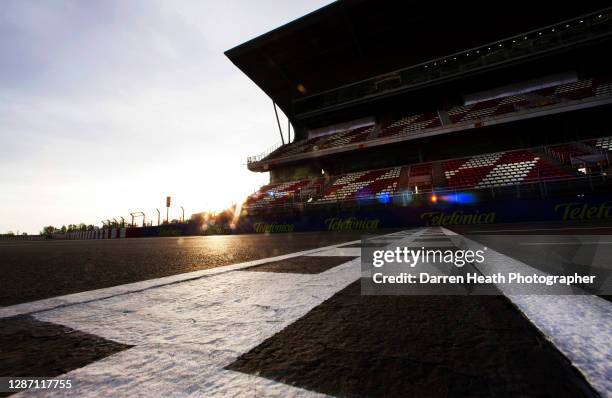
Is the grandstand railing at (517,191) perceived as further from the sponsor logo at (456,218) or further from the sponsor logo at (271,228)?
the sponsor logo at (271,228)

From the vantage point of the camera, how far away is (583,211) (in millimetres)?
10875

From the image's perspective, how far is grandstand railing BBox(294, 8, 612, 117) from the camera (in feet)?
57.7

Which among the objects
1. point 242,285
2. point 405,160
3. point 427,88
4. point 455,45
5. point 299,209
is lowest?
point 242,285

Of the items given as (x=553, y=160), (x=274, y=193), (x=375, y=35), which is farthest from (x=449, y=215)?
(x=375, y=35)

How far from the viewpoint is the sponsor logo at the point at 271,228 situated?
16.1 m

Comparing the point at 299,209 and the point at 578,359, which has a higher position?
the point at 299,209

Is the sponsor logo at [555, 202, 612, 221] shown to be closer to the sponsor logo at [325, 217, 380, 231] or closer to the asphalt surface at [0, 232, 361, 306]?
the sponsor logo at [325, 217, 380, 231]

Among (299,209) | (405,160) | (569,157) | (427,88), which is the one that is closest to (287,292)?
(299,209)

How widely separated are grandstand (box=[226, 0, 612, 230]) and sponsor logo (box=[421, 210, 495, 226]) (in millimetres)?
266

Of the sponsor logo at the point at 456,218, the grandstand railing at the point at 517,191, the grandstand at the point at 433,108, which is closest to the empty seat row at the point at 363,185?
the grandstand at the point at 433,108

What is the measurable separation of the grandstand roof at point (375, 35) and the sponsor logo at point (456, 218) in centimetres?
1452

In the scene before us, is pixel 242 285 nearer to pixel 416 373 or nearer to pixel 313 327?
pixel 313 327

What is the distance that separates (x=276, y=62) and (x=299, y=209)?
46.5ft

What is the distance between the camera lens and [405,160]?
70.7ft
